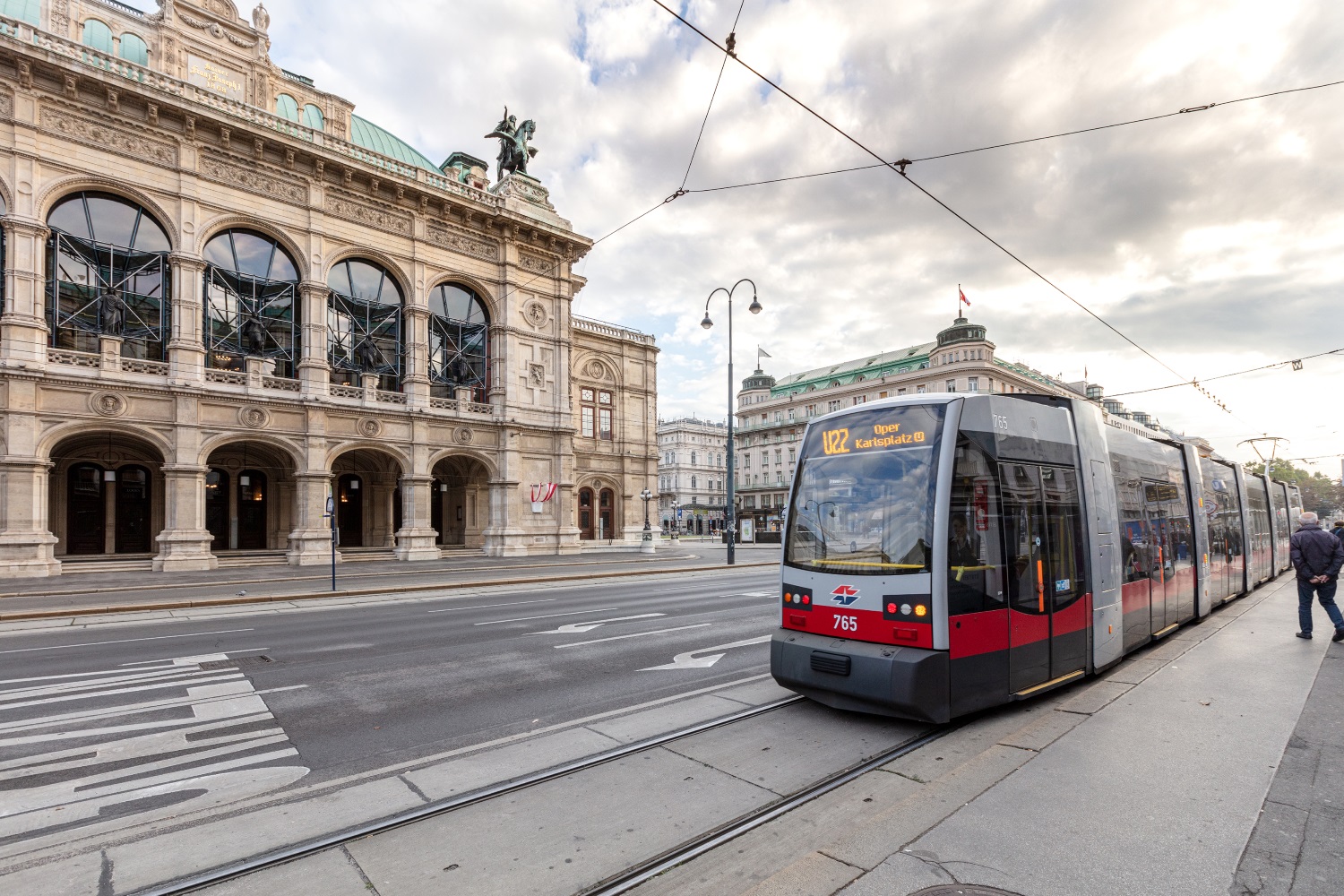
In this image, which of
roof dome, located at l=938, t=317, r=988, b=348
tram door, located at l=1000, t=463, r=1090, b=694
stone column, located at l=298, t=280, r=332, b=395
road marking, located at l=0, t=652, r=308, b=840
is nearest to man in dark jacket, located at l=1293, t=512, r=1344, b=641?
tram door, located at l=1000, t=463, r=1090, b=694

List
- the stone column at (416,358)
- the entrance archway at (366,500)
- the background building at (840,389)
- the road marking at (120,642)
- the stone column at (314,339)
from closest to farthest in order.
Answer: the road marking at (120,642)
the stone column at (314,339)
the stone column at (416,358)
the entrance archway at (366,500)
the background building at (840,389)

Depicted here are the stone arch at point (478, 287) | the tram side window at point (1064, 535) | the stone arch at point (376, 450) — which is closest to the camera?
the tram side window at point (1064, 535)

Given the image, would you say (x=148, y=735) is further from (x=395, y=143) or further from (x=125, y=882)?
(x=395, y=143)

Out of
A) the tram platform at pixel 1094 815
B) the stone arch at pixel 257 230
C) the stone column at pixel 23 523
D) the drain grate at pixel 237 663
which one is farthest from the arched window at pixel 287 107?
the tram platform at pixel 1094 815

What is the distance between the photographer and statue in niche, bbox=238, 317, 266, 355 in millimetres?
26969

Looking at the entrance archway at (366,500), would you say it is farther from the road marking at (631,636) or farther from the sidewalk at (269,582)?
the road marking at (631,636)

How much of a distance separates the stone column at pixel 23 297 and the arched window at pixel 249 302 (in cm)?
465

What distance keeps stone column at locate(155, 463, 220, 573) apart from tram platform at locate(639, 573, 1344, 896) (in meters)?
26.5

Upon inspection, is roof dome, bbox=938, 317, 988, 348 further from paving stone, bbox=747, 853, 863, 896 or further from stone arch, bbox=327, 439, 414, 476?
paving stone, bbox=747, 853, 863, 896

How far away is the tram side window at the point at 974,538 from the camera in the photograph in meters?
5.75

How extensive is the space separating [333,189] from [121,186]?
→ 7399 mm

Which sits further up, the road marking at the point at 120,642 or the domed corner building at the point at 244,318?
the domed corner building at the point at 244,318

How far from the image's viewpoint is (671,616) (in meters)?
13.0

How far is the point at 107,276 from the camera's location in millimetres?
24094
